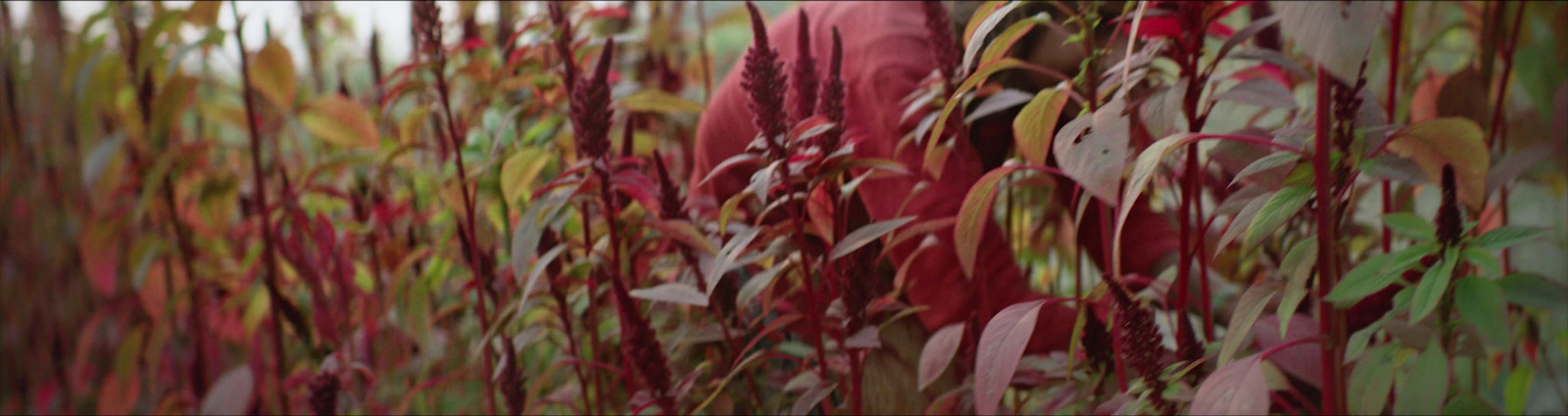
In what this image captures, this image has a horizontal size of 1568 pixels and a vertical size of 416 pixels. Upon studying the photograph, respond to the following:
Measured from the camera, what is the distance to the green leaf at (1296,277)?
0.39 metres

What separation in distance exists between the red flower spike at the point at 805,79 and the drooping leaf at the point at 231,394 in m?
0.57

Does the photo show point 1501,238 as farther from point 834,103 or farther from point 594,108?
point 594,108

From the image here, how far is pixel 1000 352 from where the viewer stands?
419mm

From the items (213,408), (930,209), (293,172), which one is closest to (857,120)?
(930,209)

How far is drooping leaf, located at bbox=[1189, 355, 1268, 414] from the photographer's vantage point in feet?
1.11

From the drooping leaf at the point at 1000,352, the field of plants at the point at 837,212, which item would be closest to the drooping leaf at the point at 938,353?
the field of plants at the point at 837,212

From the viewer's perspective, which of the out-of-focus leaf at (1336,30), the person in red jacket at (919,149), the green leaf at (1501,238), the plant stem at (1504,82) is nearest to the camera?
the out-of-focus leaf at (1336,30)

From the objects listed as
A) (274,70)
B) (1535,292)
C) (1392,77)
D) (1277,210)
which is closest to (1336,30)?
(1277,210)

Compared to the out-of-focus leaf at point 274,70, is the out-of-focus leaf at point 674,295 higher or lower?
lower

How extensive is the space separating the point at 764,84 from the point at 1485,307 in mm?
322

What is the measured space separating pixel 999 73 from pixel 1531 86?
367 mm

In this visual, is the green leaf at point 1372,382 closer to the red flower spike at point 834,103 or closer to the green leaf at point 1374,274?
the green leaf at point 1374,274

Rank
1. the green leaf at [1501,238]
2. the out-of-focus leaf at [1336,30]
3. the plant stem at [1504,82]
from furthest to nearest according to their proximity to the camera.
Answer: the plant stem at [1504,82]
the green leaf at [1501,238]
the out-of-focus leaf at [1336,30]

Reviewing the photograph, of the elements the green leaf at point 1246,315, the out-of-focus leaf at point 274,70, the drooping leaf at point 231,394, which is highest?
the out-of-focus leaf at point 274,70
